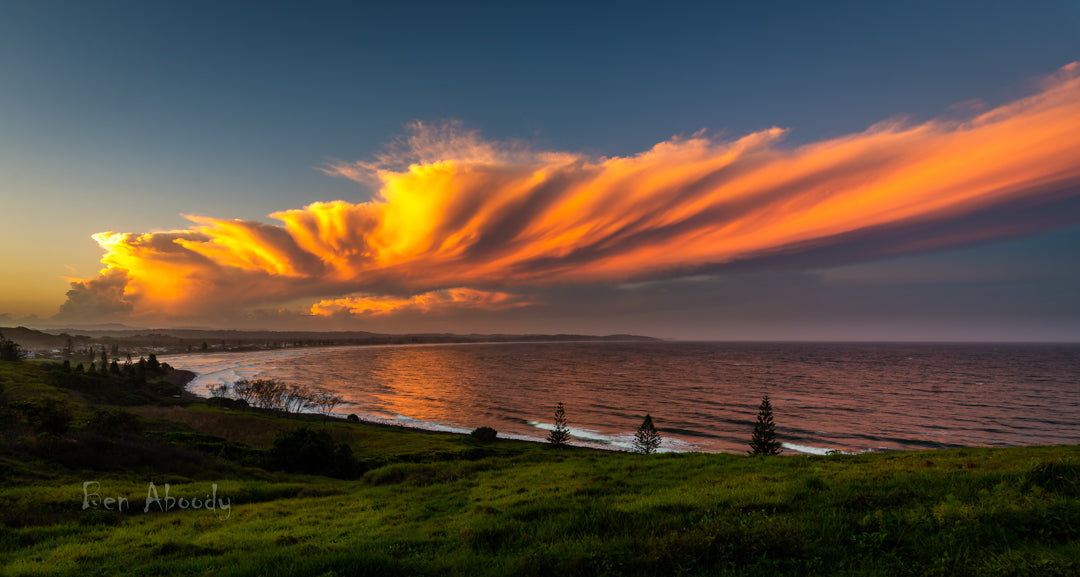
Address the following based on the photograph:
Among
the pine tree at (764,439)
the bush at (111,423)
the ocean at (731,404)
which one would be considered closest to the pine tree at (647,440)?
the ocean at (731,404)

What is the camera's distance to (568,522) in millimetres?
11281

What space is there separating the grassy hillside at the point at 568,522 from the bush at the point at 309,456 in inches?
349

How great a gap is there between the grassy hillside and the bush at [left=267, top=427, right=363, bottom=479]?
8856 mm

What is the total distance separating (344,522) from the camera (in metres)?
15.4

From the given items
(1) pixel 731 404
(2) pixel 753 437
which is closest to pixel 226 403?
(2) pixel 753 437

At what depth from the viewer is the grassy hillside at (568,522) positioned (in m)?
8.57

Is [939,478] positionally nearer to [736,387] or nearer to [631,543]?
[631,543]

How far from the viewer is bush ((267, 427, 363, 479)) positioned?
3306 centimetres

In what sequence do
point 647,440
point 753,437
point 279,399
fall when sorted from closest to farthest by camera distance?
point 753,437, point 647,440, point 279,399

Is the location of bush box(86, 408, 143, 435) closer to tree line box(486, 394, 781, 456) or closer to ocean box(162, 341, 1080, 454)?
tree line box(486, 394, 781, 456)

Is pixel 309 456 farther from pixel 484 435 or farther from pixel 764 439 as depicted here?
pixel 764 439

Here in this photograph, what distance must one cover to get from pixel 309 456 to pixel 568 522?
30422 millimetres

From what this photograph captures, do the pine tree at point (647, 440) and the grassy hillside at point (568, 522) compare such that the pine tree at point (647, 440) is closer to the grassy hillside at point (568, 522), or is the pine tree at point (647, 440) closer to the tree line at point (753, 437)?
the tree line at point (753, 437)

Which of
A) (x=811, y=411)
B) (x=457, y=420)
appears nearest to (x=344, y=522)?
(x=457, y=420)
